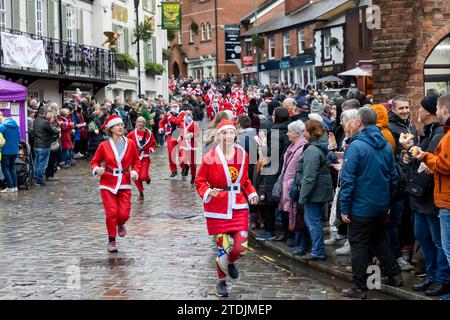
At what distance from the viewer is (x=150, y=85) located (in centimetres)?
4559

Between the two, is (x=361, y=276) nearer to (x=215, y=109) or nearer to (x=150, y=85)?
(x=215, y=109)

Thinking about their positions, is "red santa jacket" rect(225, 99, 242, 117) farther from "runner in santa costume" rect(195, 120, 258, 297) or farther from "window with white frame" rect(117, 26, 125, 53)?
"runner in santa costume" rect(195, 120, 258, 297)

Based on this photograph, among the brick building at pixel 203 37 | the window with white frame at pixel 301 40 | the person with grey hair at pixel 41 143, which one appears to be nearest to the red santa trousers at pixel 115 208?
the person with grey hair at pixel 41 143

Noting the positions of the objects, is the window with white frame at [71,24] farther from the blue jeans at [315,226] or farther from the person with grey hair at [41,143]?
the blue jeans at [315,226]

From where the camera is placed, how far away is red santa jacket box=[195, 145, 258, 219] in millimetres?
8422

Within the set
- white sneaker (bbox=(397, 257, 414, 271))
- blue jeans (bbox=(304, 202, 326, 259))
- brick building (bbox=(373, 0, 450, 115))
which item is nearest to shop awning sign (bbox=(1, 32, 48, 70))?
brick building (bbox=(373, 0, 450, 115))

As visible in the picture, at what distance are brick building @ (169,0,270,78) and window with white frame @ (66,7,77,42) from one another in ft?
144

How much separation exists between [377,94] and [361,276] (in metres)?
6.18

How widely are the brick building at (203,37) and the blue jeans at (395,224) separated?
6951 cm

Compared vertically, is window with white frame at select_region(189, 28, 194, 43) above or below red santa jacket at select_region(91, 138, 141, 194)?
above

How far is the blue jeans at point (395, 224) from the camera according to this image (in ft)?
29.7

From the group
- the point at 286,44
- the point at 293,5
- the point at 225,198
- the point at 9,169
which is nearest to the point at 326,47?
the point at 286,44
